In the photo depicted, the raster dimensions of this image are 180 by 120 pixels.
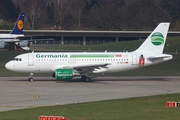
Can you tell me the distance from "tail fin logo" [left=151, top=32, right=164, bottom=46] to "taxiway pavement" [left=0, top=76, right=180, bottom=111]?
3.68 metres

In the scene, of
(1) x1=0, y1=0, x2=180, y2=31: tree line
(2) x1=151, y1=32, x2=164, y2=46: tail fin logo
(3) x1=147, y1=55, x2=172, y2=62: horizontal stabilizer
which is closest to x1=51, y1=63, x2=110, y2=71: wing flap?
(3) x1=147, y1=55, x2=172, y2=62: horizontal stabilizer

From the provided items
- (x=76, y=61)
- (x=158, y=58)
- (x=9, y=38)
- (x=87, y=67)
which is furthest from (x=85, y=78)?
(x=9, y=38)

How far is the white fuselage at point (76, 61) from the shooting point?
5209 cm

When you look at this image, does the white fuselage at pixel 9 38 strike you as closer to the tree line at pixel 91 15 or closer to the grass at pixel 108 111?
the tree line at pixel 91 15

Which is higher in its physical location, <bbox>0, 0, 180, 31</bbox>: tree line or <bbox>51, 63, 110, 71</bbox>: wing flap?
<bbox>0, 0, 180, 31</bbox>: tree line

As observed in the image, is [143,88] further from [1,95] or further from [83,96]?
[1,95]

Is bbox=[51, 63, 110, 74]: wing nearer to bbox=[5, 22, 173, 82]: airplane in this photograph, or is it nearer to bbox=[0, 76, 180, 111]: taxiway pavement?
bbox=[5, 22, 173, 82]: airplane

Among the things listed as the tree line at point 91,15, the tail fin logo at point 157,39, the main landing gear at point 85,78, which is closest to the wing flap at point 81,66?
the main landing gear at point 85,78

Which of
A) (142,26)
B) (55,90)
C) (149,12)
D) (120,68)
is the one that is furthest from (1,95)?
(149,12)

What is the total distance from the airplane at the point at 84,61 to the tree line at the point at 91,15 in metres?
85.9

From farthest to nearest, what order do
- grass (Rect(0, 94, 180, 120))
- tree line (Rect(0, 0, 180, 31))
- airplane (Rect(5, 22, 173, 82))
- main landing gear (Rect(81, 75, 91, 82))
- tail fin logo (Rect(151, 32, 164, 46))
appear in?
1. tree line (Rect(0, 0, 180, 31))
2. tail fin logo (Rect(151, 32, 164, 46))
3. main landing gear (Rect(81, 75, 91, 82))
4. airplane (Rect(5, 22, 173, 82))
5. grass (Rect(0, 94, 180, 120))

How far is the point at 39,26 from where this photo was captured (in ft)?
523

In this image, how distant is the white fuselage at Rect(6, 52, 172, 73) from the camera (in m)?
52.1

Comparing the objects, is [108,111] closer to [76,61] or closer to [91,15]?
[76,61]
